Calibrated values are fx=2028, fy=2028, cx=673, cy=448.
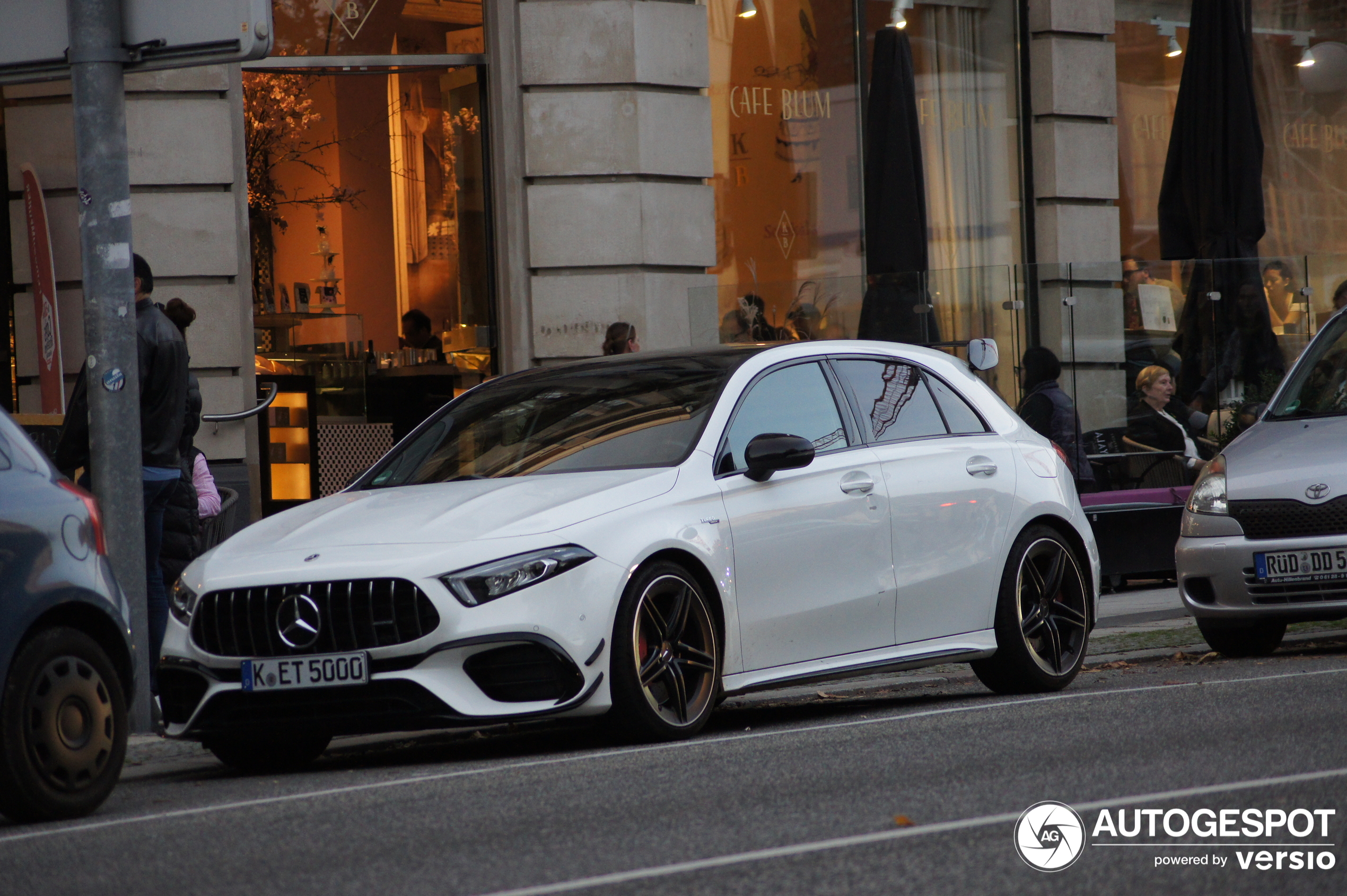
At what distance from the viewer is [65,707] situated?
620 centimetres

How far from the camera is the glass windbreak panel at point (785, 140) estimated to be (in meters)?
16.2

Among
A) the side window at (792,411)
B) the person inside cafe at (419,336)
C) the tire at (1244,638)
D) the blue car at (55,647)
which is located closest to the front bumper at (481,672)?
the blue car at (55,647)

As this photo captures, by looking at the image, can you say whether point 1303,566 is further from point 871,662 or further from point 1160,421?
point 1160,421

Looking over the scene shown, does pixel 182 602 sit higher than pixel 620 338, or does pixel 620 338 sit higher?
pixel 620 338

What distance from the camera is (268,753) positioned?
24.5 ft

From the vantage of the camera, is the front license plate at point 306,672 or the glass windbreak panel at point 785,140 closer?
the front license plate at point 306,672

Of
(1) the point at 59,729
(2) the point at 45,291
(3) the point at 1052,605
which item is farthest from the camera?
(2) the point at 45,291

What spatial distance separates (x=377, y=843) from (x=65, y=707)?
1.42 meters

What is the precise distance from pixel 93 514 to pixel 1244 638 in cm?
601

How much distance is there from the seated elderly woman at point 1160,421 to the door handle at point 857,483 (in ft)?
23.9

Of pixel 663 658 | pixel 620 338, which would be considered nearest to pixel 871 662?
pixel 663 658

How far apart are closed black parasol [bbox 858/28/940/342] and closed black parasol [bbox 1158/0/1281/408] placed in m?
2.42

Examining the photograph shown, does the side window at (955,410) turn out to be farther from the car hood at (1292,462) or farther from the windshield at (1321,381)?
the windshield at (1321,381)

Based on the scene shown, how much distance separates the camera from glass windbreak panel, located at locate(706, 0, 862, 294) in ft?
53.3
